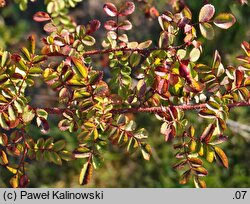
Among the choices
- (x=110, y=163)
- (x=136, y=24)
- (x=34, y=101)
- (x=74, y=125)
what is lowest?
(x=110, y=163)

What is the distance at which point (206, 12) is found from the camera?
1148mm

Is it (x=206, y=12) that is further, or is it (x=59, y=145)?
(x=59, y=145)

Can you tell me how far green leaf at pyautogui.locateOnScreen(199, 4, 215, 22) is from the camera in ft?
3.74

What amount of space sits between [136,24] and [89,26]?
1953 millimetres

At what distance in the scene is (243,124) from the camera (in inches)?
109

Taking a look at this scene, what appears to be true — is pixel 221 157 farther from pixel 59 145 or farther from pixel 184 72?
pixel 59 145

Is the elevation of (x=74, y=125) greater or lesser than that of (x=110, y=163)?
greater

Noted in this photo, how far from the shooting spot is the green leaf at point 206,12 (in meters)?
1.14

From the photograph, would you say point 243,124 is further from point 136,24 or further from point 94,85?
point 94,85

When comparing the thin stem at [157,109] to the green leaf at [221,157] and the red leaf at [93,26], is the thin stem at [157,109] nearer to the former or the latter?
the green leaf at [221,157]

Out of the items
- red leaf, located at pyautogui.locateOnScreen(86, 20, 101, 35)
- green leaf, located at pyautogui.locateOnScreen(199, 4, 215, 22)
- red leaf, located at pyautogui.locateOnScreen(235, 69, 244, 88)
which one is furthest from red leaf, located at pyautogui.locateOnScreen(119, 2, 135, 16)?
red leaf, located at pyautogui.locateOnScreen(235, 69, 244, 88)

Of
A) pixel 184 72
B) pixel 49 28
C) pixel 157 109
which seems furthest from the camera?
pixel 49 28

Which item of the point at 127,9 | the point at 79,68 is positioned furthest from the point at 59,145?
the point at 127,9
